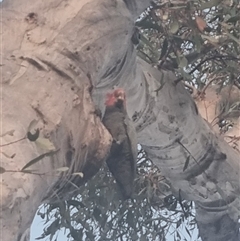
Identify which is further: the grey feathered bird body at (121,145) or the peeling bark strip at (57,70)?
the grey feathered bird body at (121,145)

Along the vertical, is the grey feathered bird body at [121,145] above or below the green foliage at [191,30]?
below

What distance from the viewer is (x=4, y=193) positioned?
2.39 feet

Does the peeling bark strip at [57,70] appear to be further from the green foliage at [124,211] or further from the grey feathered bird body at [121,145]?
the green foliage at [124,211]

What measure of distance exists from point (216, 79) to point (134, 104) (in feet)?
2.14

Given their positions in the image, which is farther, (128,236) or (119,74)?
(128,236)

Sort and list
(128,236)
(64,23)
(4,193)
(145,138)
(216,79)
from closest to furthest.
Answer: (4,193), (64,23), (145,138), (216,79), (128,236)

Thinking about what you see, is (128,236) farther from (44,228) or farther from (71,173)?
(71,173)

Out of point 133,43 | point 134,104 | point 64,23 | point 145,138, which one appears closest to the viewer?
point 64,23

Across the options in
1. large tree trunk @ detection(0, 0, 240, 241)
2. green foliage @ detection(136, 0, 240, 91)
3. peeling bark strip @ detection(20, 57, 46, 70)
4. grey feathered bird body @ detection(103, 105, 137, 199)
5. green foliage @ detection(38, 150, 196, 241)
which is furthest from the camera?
green foliage @ detection(38, 150, 196, 241)

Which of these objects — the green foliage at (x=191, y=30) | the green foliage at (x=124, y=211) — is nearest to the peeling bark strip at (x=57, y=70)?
the green foliage at (x=191, y=30)

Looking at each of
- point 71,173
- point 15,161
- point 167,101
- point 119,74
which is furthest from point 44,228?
point 15,161

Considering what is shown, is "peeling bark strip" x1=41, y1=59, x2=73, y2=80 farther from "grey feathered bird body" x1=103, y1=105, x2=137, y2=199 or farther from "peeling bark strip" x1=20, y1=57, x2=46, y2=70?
"grey feathered bird body" x1=103, y1=105, x2=137, y2=199

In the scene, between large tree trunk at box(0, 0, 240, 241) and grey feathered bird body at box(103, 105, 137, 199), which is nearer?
large tree trunk at box(0, 0, 240, 241)

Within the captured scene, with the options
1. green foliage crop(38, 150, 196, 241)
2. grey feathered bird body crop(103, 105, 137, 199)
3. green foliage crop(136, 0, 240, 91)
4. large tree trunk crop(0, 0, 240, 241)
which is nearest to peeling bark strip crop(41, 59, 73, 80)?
large tree trunk crop(0, 0, 240, 241)
